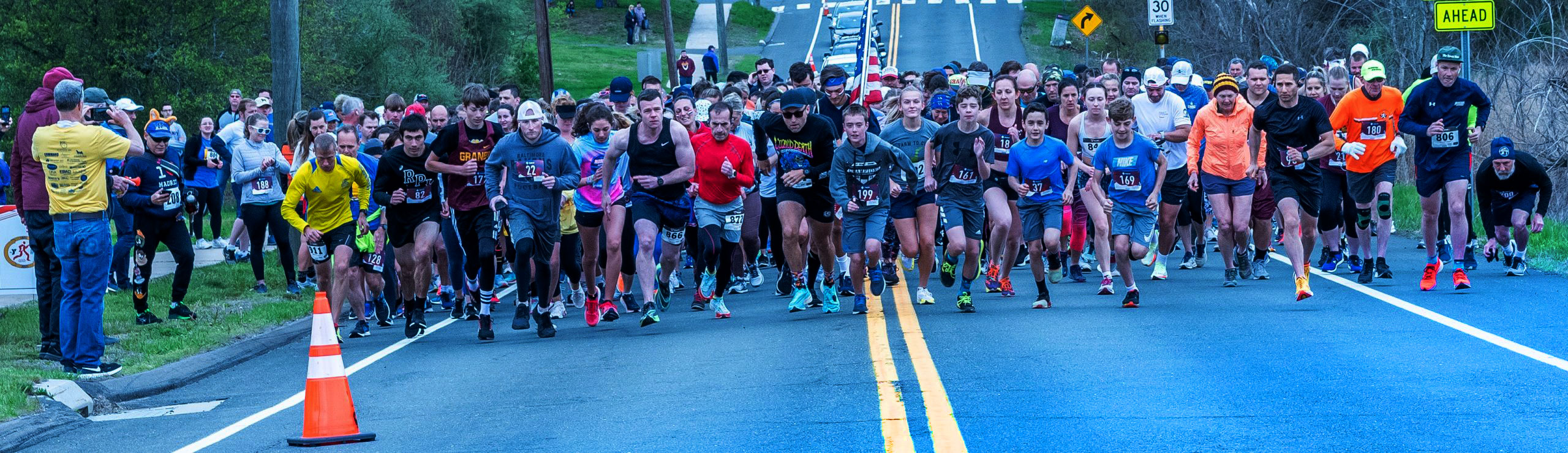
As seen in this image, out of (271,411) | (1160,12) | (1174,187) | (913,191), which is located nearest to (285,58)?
(913,191)

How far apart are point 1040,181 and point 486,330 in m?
4.32

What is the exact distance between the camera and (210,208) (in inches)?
832

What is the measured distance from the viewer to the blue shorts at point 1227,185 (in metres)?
14.6

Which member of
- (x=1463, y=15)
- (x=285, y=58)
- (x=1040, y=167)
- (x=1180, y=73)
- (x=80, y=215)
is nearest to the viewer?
(x=80, y=215)

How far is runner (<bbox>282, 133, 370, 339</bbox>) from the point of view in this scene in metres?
13.3

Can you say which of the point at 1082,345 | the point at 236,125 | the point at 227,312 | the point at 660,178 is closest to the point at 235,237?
the point at 236,125

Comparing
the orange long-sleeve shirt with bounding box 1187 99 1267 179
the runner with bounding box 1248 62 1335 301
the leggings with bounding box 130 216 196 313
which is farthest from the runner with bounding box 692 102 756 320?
Result: the leggings with bounding box 130 216 196 313

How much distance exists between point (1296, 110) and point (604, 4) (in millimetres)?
64227

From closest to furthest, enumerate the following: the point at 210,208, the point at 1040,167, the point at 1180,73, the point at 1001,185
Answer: the point at 1040,167 < the point at 1001,185 < the point at 1180,73 < the point at 210,208

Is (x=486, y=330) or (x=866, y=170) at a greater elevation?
(x=866, y=170)

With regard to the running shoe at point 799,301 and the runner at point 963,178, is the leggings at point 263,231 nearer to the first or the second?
the running shoe at point 799,301

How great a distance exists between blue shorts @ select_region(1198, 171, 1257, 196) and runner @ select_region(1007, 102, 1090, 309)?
1048 mm

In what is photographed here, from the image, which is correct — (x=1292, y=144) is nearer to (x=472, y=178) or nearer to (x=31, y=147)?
(x=472, y=178)

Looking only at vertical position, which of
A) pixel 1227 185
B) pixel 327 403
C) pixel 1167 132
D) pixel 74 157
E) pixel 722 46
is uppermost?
pixel 722 46
